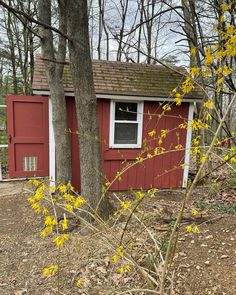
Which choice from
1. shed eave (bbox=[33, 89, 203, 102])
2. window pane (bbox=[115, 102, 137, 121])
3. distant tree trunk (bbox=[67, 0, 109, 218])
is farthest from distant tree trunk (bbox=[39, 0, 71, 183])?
distant tree trunk (bbox=[67, 0, 109, 218])

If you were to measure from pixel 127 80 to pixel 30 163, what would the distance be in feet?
10.1

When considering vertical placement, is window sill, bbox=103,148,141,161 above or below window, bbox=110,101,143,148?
below

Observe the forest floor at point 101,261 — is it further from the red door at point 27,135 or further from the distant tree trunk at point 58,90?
the red door at point 27,135

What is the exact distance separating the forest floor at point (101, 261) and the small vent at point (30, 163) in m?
Result: 1.98

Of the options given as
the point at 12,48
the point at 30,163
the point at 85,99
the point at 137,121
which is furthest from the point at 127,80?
the point at 12,48

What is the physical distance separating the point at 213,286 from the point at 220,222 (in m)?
1.32

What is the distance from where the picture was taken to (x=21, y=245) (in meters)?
3.54

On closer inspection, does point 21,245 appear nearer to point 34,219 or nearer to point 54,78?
point 34,219

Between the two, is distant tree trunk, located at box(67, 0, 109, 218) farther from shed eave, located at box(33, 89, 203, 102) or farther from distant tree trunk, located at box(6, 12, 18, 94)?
distant tree trunk, located at box(6, 12, 18, 94)

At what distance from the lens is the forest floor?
8.29 ft

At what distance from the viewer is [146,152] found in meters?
6.07

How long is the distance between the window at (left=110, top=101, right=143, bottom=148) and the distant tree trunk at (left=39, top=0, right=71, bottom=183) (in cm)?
108

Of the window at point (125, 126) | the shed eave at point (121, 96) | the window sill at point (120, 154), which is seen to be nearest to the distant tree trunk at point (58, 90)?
the shed eave at point (121, 96)

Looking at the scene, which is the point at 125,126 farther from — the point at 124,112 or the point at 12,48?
the point at 12,48
